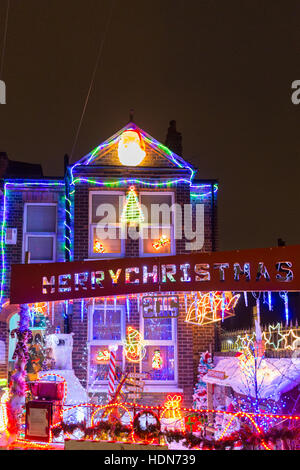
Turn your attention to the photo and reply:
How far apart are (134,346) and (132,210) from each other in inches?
140

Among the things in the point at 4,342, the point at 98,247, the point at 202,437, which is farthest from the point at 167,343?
the point at 202,437

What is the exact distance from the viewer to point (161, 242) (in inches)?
591

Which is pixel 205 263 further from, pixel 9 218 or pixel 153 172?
pixel 9 218

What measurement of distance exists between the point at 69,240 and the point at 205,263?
184 inches

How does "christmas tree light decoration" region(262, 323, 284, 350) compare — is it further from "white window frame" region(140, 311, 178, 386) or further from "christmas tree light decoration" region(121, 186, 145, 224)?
"christmas tree light decoration" region(121, 186, 145, 224)

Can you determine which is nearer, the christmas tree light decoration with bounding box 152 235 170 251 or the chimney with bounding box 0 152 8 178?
the christmas tree light decoration with bounding box 152 235 170 251

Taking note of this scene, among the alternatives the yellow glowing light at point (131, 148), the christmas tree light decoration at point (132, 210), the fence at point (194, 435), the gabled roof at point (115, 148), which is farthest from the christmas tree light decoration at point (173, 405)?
→ the yellow glowing light at point (131, 148)

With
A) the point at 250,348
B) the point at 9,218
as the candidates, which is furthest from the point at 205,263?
the point at 9,218

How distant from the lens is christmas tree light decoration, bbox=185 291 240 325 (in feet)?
42.8

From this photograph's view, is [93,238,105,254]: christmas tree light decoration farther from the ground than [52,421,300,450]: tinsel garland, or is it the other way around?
[93,238,105,254]: christmas tree light decoration

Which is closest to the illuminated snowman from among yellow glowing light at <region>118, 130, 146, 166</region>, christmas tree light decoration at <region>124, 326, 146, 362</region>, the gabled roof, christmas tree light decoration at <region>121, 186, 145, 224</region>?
christmas tree light decoration at <region>124, 326, 146, 362</region>

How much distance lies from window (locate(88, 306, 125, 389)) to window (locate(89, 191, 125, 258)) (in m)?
1.50

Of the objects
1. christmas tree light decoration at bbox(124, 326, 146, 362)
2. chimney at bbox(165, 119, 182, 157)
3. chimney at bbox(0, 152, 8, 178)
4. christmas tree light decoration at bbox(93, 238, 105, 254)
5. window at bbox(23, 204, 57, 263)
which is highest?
chimney at bbox(165, 119, 182, 157)

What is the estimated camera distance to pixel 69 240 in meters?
14.9
